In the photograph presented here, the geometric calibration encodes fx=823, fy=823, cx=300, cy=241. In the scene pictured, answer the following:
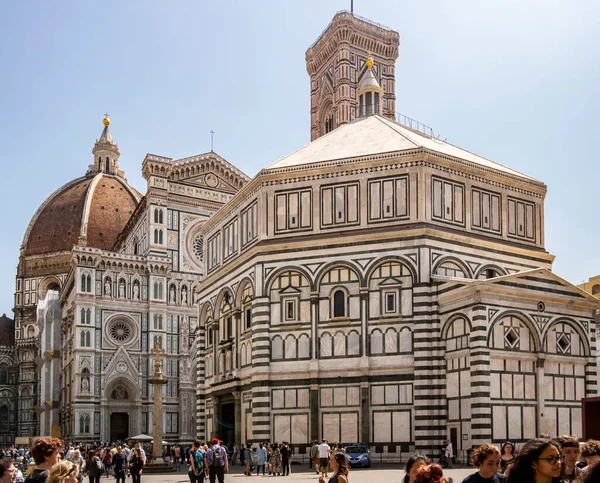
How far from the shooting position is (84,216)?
110562mm

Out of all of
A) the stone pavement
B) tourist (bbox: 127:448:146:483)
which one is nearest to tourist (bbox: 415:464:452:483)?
the stone pavement

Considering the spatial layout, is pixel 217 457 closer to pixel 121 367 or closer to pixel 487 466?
pixel 487 466

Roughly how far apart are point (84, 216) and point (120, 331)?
4636 cm

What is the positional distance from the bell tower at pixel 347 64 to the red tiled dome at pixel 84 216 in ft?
120

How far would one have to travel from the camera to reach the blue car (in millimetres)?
32469

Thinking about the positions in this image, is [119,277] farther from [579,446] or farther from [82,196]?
[579,446]

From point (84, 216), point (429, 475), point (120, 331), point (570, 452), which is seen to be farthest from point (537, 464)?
point (84, 216)

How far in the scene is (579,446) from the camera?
383 inches

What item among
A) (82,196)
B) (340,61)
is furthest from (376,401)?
(82,196)

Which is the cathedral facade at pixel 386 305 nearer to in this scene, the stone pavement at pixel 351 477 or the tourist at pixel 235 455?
the tourist at pixel 235 455

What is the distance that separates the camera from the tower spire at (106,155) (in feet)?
398

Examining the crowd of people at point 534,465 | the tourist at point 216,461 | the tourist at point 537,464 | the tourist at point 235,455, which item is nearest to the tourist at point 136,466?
the tourist at point 216,461

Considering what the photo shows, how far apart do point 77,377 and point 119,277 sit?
8.83m

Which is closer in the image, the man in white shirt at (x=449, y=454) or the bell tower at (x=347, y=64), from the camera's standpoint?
the man in white shirt at (x=449, y=454)
